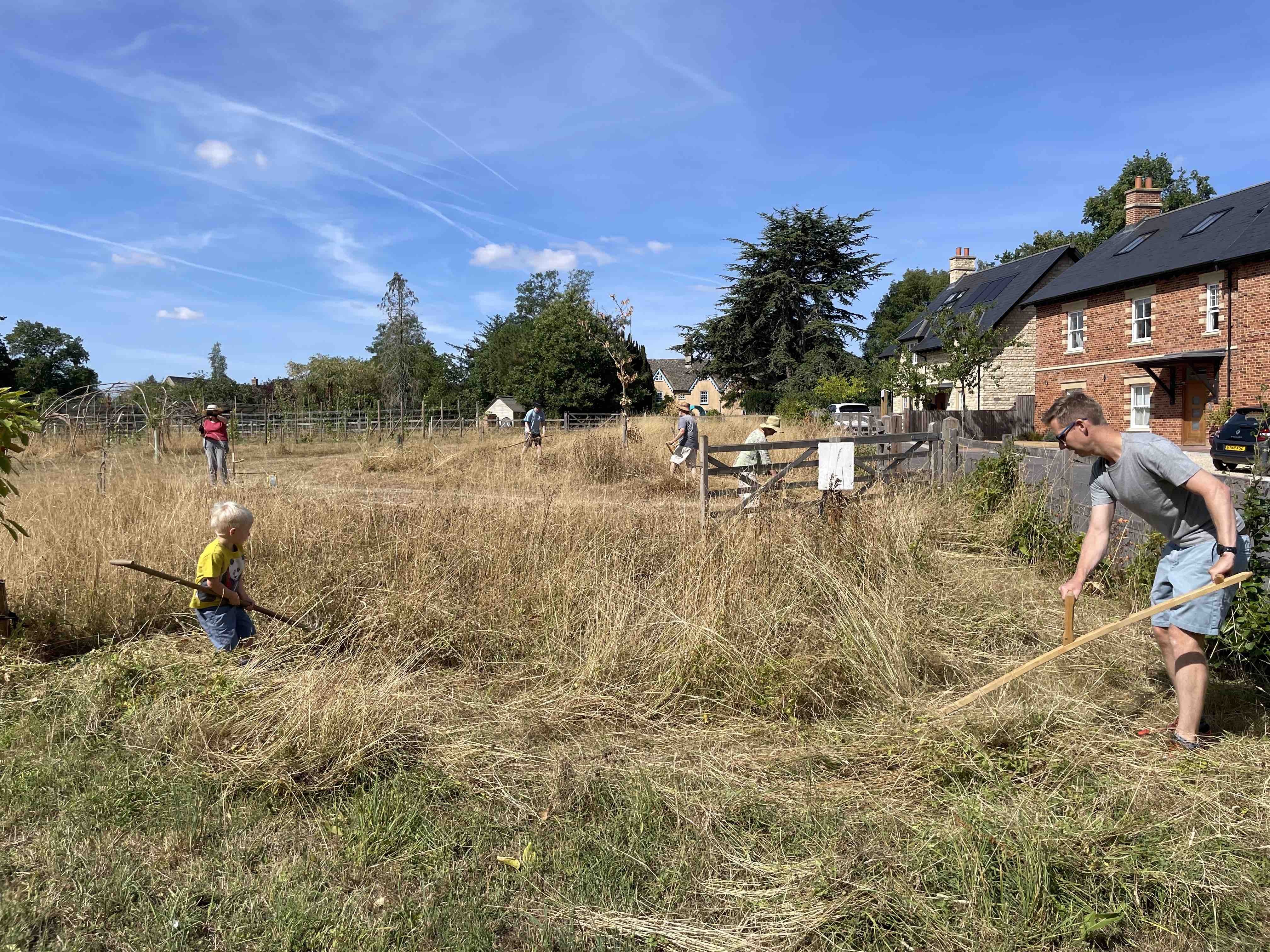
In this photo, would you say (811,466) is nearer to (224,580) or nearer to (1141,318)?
(224,580)

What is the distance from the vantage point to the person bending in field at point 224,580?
13.3 ft

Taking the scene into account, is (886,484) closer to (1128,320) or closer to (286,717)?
(286,717)

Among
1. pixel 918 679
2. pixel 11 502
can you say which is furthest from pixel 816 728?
pixel 11 502

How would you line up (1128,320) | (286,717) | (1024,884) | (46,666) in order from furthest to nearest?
(1128,320), (46,666), (286,717), (1024,884)

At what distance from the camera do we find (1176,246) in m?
23.6

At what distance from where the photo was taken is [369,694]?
358cm

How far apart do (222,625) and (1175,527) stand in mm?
4714

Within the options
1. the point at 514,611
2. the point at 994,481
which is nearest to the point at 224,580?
the point at 514,611

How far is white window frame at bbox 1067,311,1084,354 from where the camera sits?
2706 centimetres

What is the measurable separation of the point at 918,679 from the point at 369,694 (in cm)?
273

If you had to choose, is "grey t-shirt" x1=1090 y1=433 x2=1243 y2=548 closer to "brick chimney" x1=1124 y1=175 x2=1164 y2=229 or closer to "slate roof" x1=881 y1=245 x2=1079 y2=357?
"slate roof" x1=881 y1=245 x2=1079 y2=357

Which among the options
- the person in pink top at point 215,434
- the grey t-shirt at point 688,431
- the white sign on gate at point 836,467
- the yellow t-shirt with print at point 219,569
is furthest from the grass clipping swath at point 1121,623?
the person in pink top at point 215,434

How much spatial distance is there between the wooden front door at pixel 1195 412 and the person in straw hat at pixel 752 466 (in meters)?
17.4

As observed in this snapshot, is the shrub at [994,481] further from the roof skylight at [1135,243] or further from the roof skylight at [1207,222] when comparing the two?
the roof skylight at [1135,243]
